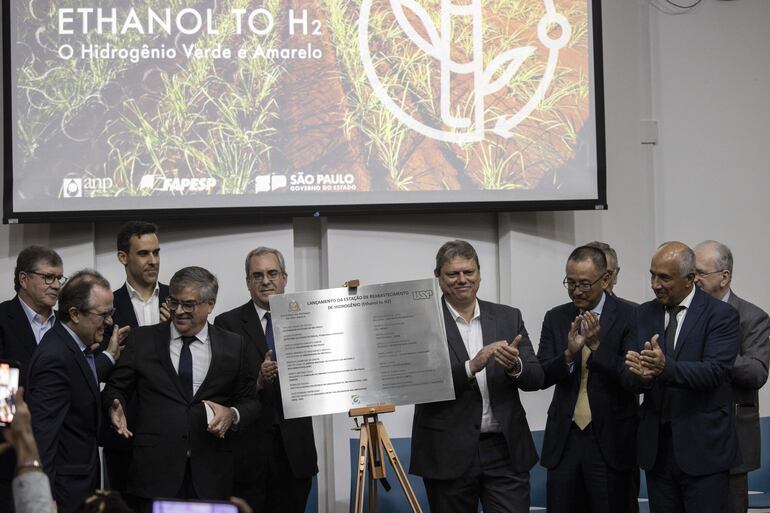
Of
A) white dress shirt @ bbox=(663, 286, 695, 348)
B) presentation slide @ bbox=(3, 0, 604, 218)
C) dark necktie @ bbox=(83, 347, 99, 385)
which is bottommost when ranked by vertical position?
dark necktie @ bbox=(83, 347, 99, 385)

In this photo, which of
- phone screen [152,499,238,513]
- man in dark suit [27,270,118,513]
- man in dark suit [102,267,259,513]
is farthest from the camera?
man in dark suit [102,267,259,513]

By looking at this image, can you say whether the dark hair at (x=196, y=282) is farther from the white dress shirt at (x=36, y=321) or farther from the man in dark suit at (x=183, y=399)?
the white dress shirt at (x=36, y=321)

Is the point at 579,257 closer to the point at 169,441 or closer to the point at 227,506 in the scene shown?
the point at 169,441

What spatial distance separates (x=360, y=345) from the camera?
201 inches

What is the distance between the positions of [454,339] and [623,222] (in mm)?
2448

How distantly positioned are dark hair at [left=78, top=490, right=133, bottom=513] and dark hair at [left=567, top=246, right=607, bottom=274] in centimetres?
322

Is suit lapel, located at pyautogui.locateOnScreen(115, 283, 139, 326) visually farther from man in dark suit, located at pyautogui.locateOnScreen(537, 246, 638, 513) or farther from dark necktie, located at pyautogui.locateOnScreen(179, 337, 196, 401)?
man in dark suit, located at pyautogui.locateOnScreen(537, 246, 638, 513)

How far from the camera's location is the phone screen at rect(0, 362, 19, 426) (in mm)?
3307

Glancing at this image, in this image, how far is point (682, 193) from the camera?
7410 millimetres

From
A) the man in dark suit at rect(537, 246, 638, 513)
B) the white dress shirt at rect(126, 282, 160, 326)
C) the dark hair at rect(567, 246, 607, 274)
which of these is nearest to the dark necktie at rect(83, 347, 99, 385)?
the white dress shirt at rect(126, 282, 160, 326)

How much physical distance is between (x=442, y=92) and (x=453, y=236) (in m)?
0.93

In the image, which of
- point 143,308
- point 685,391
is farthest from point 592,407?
point 143,308

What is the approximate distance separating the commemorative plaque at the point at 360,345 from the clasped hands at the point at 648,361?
0.87 meters

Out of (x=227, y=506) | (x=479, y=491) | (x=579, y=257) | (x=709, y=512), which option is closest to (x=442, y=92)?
(x=579, y=257)
